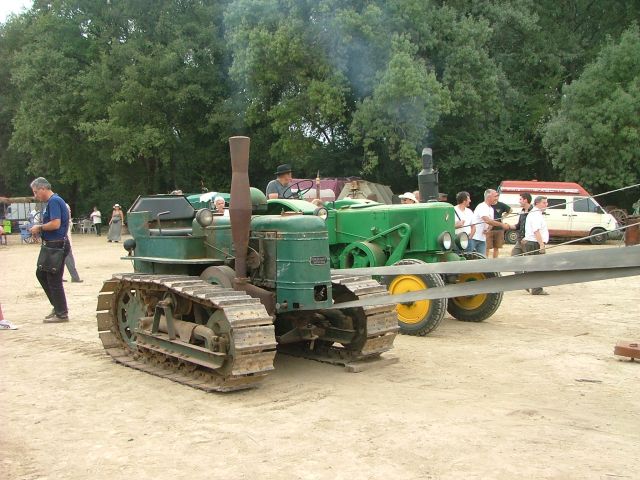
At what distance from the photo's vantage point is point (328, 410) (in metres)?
5.27

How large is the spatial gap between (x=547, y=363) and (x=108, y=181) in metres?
41.1

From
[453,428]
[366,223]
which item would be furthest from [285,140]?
[453,428]

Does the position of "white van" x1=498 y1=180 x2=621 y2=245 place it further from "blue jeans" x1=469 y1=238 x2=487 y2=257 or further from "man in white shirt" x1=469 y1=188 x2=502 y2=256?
"blue jeans" x1=469 y1=238 x2=487 y2=257

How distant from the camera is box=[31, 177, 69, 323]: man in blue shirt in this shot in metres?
9.07

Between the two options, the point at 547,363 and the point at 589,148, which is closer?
the point at 547,363

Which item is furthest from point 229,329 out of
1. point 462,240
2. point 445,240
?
point 462,240

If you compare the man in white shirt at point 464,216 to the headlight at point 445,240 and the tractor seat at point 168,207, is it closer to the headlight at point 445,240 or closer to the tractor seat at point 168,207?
the headlight at point 445,240

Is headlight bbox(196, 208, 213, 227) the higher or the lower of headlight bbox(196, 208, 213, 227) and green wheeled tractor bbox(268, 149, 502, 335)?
the higher

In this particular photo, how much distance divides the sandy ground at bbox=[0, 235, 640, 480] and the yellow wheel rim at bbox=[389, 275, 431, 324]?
27 centimetres

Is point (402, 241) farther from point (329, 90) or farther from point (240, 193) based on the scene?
point (329, 90)

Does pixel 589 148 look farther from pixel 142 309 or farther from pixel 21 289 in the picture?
pixel 142 309

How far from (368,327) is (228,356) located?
1389 mm

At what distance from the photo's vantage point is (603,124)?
27.3 m

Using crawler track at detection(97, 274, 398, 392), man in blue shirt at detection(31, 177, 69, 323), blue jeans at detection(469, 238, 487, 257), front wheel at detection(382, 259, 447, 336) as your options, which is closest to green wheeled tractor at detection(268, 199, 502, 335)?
front wheel at detection(382, 259, 447, 336)
